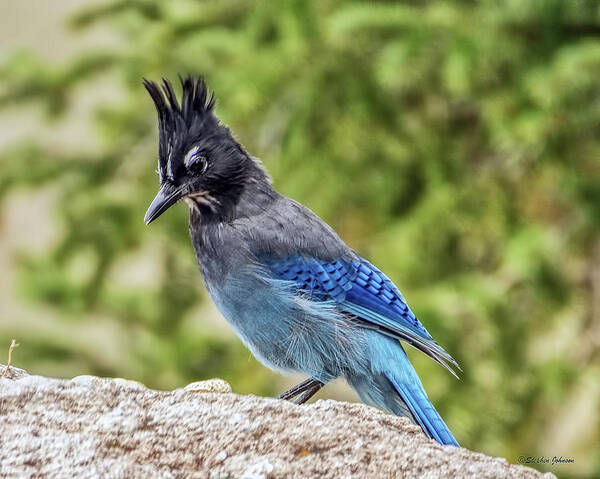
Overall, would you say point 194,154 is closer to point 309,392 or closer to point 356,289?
point 356,289

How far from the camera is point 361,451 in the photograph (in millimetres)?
2102

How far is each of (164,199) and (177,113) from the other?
24 cm

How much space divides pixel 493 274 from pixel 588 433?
1234mm

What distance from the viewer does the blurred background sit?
12.4ft

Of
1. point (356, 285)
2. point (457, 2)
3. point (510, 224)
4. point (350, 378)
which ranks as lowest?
point (350, 378)

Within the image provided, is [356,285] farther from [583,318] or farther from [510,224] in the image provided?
[583,318]

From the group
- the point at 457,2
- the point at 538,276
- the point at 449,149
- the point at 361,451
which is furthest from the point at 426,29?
the point at 361,451

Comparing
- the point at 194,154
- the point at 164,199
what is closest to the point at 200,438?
the point at 164,199

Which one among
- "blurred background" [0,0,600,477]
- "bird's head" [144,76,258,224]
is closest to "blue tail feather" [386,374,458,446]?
"bird's head" [144,76,258,224]

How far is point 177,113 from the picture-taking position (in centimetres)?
283

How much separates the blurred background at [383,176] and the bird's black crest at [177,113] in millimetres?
990

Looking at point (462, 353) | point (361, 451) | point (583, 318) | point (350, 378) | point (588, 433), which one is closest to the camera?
point (361, 451)

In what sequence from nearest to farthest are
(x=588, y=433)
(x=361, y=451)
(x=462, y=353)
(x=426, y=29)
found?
(x=361, y=451)
(x=426, y=29)
(x=462, y=353)
(x=588, y=433)

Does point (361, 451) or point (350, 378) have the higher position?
point (350, 378)
